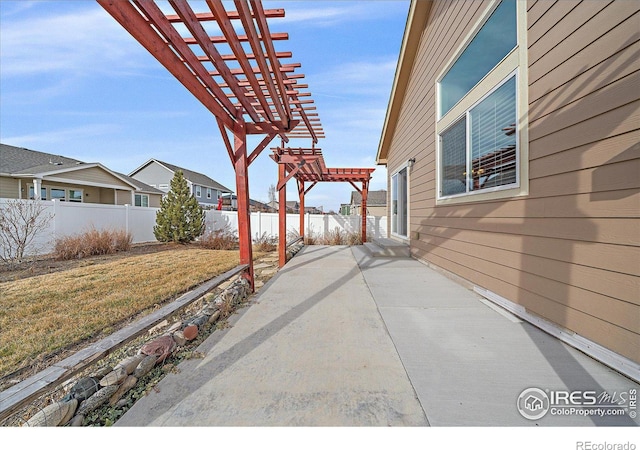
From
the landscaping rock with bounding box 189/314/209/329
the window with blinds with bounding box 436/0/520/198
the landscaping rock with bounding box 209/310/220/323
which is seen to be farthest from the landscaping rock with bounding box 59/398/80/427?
the window with blinds with bounding box 436/0/520/198

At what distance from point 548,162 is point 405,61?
17.9 feet

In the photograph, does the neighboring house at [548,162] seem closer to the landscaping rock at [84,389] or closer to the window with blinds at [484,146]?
the window with blinds at [484,146]

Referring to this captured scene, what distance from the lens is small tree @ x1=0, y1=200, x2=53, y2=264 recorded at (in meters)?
6.86

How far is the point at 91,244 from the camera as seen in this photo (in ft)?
27.6

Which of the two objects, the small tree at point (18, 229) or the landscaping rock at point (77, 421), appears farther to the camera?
the small tree at point (18, 229)

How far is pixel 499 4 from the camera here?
3.30 meters

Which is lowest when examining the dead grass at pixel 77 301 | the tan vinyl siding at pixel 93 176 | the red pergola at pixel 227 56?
the dead grass at pixel 77 301

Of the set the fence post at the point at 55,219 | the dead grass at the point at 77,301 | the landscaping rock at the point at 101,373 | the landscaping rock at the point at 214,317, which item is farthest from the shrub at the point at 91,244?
the landscaping rock at the point at 101,373

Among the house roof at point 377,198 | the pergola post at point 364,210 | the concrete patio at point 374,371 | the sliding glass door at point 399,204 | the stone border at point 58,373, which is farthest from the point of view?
the house roof at point 377,198

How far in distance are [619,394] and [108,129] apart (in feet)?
57.9

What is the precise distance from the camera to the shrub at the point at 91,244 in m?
7.77

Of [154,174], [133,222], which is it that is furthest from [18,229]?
[154,174]
